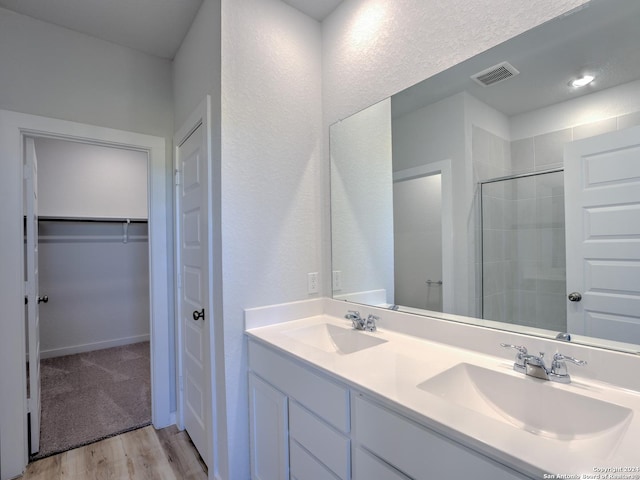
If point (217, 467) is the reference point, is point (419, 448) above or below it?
above

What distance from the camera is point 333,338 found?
1.67 meters

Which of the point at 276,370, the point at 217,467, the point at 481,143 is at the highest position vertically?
the point at 481,143

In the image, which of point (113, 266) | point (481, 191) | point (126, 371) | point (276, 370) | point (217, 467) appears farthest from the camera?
point (113, 266)

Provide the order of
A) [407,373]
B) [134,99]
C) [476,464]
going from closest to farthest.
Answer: [476,464] → [407,373] → [134,99]

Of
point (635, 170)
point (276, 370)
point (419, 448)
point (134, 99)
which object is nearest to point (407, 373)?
point (419, 448)

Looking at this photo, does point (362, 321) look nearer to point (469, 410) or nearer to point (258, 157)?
point (469, 410)

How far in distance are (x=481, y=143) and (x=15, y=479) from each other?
3.03m

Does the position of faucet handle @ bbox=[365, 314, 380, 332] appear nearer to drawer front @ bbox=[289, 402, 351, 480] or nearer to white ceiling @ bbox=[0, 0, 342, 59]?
drawer front @ bbox=[289, 402, 351, 480]

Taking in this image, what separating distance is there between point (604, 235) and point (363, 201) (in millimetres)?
1067

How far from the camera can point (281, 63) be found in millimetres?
1777

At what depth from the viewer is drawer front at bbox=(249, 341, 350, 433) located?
104cm

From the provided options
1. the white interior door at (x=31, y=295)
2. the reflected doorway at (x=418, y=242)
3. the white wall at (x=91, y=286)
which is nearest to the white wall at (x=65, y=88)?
the white interior door at (x=31, y=295)

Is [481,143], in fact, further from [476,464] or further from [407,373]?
[476,464]

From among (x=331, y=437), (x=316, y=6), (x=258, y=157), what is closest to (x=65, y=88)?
(x=258, y=157)
